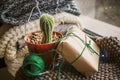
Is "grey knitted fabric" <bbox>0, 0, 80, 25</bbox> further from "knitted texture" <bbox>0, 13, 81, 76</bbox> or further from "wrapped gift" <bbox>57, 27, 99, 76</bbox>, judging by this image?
"wrapped gift" <bbox>57, 27, 99, 76</bbox>

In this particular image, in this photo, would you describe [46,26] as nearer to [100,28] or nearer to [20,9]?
[20,9]

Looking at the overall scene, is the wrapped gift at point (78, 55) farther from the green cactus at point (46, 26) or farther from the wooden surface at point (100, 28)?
the wooden surface at point (100, 28)

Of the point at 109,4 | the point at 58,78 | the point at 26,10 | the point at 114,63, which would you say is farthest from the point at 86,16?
the point at 58,78

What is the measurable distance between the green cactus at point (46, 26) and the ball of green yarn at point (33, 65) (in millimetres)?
88

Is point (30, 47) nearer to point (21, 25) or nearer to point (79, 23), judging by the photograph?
point (21, 25)

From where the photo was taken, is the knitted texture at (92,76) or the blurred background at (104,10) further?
the blurred background at (104,10)

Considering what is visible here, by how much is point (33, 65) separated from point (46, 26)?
0.54ft

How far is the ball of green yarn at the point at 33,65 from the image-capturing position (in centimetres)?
81

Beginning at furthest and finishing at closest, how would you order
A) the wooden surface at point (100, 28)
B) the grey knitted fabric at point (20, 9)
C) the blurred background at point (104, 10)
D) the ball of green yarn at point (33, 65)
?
the blurred background at point (104, 10), the wooden surface at point (100, 28), the grey knitted fabric at point (20, 9), the ball of green yarn at point (33, 65)

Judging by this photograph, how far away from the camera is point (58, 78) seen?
0.81 m

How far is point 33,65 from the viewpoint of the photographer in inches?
31.9

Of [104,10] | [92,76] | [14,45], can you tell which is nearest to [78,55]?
[92,76]

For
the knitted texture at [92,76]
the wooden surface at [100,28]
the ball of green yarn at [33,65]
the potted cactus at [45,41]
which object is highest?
the potted cactus at [45,41]

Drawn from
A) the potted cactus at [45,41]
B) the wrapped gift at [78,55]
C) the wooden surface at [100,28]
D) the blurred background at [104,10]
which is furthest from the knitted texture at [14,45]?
the blurred background at [104,10]
